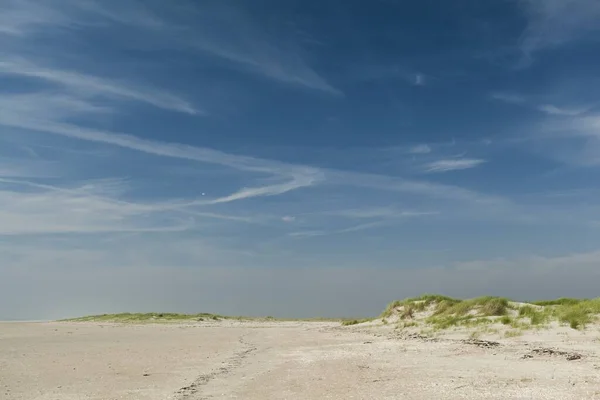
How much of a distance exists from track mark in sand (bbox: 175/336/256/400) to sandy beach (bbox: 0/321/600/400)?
3 cm

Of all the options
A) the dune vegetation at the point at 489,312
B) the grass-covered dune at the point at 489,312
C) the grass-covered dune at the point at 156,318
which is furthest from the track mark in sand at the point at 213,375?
the grass-covered dune at the point at 156,318

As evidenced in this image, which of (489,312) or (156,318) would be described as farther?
(156,318)

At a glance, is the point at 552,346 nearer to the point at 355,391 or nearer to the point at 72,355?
the point at 355,391

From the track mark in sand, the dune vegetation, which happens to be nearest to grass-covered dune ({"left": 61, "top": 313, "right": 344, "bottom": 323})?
the dune vegetation

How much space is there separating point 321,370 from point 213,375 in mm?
3124

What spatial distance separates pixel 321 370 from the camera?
15.6 meters

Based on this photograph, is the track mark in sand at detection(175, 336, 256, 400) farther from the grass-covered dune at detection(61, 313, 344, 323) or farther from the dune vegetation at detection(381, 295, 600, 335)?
the grass-covered dune at detection(61, 313, 344, 323)

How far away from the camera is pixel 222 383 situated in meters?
13.8

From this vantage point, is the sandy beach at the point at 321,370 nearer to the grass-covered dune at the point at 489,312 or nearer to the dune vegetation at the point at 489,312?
the dune vegetation at the point at 489,312

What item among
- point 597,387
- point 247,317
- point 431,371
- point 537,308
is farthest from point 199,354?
point 247,317

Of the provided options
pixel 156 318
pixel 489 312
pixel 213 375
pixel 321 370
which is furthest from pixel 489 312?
pixel 156 318

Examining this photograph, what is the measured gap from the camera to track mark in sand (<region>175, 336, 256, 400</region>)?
12297mm

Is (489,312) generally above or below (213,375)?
above

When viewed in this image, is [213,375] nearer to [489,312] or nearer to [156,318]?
[489,312]
